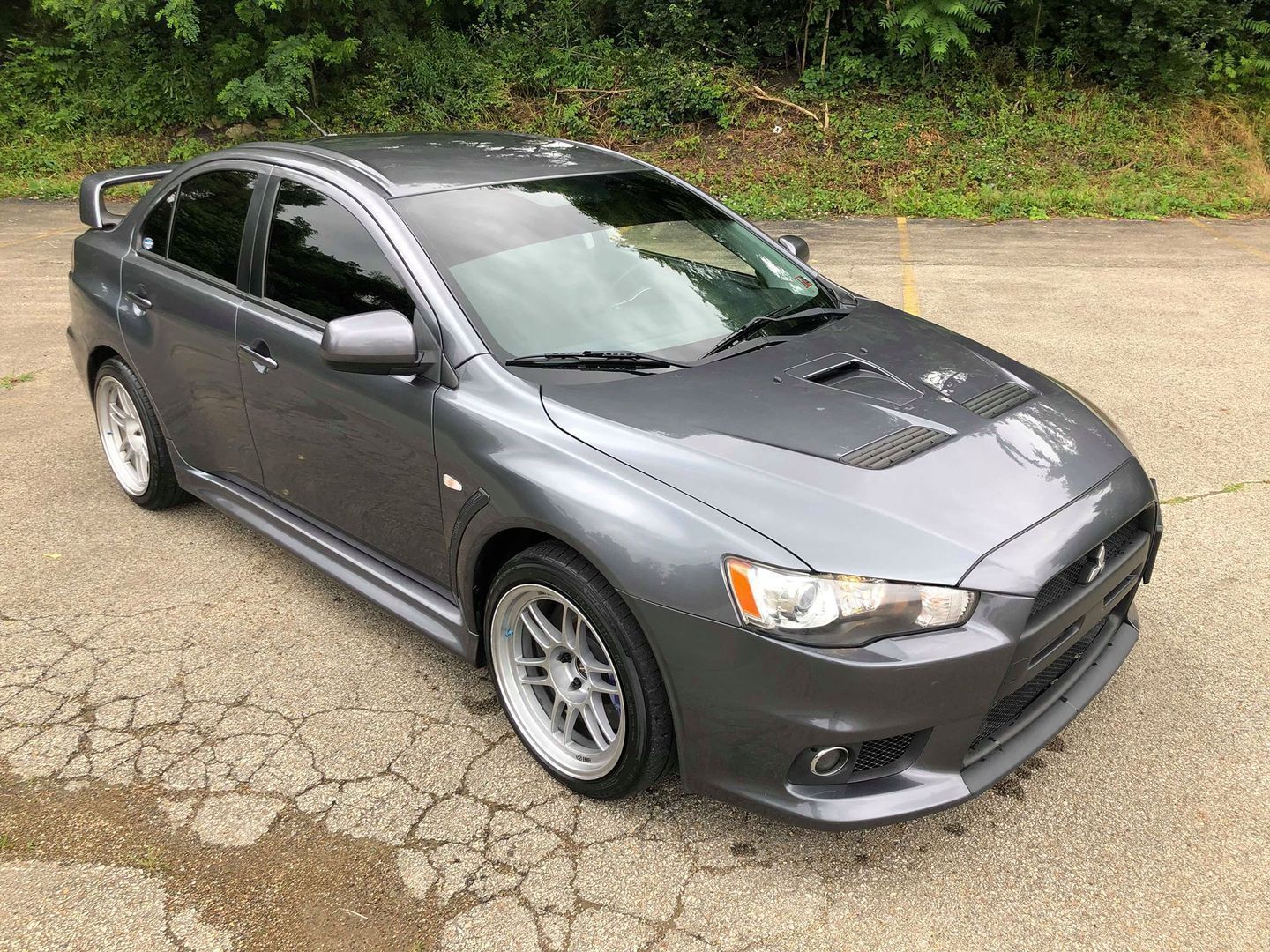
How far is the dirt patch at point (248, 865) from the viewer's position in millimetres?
2479

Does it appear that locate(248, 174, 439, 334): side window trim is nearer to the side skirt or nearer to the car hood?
the car hood

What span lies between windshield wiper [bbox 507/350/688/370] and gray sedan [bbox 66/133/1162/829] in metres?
0.01

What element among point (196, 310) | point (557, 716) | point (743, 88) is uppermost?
point (196, 310)

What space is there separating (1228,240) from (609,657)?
9.91 meters

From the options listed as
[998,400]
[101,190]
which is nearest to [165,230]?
[101,190]

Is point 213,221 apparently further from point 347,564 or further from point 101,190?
point 347,564

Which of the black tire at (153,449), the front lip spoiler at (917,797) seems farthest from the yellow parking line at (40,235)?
the front lip spoiler at (917,797)

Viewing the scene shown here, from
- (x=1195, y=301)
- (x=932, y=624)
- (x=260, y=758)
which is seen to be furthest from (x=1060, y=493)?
(x=1195, y=301)

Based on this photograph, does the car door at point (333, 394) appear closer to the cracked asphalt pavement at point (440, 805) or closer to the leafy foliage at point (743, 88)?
the cracked asphalt pavement at point (440, 805)

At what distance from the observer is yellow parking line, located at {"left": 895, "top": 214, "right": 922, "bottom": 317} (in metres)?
7.63

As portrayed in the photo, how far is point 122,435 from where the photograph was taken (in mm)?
4844

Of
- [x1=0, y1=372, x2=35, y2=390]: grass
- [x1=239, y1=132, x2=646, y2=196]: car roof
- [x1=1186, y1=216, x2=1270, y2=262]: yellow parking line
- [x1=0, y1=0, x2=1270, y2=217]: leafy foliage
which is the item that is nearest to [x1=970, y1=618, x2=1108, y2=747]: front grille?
[x1=239, y1=132, x2=646, y2=196]: car roof

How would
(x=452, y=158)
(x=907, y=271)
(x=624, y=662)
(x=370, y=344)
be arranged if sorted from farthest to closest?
(x=907, y=271)
(x=452, y=158)
(x=370, y=344)
(x=624, y=662)

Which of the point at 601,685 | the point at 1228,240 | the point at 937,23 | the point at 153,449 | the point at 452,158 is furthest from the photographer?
the point at 937,23
